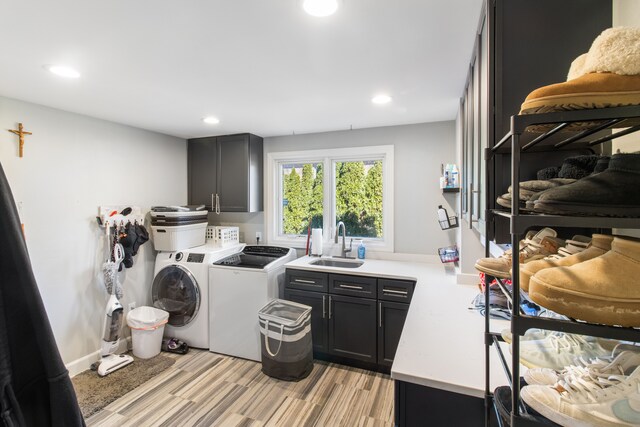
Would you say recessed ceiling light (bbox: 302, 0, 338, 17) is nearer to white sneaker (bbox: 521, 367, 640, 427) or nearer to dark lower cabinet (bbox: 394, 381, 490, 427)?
white sneaker (bbox: 521, 367, 640, 427)

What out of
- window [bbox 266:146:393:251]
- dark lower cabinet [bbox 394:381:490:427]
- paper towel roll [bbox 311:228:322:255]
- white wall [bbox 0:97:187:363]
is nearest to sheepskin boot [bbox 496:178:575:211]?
dark lower cabinet [bbox 394:381:490:427]

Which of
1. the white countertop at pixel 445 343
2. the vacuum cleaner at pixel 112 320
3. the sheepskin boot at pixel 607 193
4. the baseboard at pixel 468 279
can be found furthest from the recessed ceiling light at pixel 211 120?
the sheepskin boot at pixel 607 193

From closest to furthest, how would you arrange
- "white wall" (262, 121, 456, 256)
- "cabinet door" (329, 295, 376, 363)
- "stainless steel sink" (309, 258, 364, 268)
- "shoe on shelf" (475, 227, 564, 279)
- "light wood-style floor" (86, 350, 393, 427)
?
1. "shoe on shelf" (475, 227, 564, 279)
2. "light wood-style floor" (86, 350, 393, 427)
3. "cabinet door" (329, 295, 376, 363)
4. "white wall" (262, 121, 456, 256)
5. "stainless steel sink" (309, 258, 364, 268)

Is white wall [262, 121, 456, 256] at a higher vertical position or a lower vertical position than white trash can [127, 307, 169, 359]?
higher

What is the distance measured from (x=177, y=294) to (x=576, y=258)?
10.7 ft

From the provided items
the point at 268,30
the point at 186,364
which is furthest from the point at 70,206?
the point at 268,30

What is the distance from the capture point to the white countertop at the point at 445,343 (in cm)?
112

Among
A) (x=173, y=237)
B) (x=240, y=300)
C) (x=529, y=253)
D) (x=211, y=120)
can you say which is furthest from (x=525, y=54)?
(x=173, y=237)

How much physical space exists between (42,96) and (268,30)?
1967 mm

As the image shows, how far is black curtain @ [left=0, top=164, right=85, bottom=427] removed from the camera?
0.52 meters

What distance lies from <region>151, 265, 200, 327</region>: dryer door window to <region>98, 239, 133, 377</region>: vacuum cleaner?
0.41m

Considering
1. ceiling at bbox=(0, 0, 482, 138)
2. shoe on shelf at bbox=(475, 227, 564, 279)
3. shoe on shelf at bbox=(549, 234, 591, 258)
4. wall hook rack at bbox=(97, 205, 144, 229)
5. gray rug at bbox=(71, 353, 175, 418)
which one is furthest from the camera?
wall hook rack at bbox=(97, 205, 144, 229)

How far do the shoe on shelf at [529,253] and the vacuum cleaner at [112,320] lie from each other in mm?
3005

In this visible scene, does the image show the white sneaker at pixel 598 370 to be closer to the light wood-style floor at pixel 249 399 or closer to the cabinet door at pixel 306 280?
the light wood-style floor at pixel 249 399
